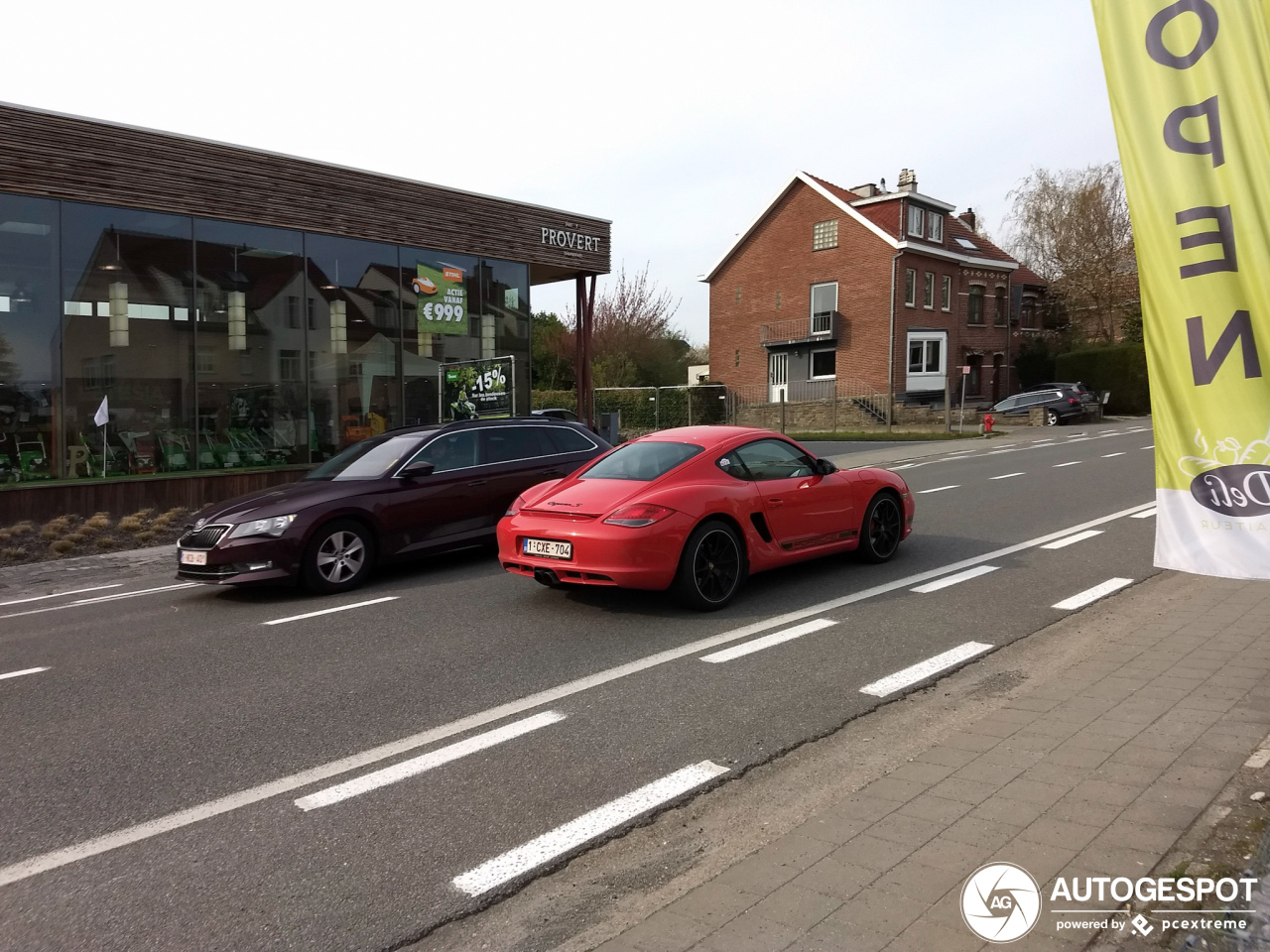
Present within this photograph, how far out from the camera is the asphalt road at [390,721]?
10.8 ft

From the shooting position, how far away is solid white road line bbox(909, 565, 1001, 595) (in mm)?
7859

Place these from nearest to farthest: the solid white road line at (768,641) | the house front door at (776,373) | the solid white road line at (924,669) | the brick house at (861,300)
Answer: the solid white road line at (924,669), the solid white road line at (768,641), the brick house at (861,300), the house front door at (776,373)

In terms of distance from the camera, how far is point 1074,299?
51375mm

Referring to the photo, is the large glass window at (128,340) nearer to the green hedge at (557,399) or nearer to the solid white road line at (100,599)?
the solid white road line at (100,599)

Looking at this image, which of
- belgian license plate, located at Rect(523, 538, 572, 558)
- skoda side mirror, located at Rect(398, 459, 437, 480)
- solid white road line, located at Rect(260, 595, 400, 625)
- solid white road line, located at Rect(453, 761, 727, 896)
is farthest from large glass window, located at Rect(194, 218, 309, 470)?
solid white road line, located at Rect(453, 761, 727, 896)

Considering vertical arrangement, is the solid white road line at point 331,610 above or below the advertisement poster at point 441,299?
below

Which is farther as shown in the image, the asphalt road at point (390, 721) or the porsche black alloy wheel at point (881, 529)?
the porsche black alloy wheel at point (881, 529)

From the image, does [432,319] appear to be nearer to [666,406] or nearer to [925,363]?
[666,406]

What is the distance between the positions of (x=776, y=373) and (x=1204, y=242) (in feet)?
144

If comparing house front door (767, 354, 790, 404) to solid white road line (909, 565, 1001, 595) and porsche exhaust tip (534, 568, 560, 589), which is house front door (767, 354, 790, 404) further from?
porsche exhaust tip (534, 568, 560, 589)

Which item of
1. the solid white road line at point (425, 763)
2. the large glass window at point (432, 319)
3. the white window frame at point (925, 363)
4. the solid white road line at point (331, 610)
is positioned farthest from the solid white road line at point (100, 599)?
the white window frame at point (925, 363)

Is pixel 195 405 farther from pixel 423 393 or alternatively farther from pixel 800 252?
pixel 800 252

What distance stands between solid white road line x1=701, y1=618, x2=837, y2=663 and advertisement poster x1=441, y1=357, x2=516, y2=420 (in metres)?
11.9

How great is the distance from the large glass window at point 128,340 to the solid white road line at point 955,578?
1248 centimetres
